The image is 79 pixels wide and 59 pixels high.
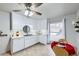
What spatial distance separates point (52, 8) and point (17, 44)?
0.74 m

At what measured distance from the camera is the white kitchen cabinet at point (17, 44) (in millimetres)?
1450

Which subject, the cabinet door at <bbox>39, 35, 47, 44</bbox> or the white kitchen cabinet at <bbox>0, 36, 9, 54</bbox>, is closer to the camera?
the white kitchen cabinet at <bbox>0, 36, 9, 54</bbox>

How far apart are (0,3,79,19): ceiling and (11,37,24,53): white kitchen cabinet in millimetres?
418

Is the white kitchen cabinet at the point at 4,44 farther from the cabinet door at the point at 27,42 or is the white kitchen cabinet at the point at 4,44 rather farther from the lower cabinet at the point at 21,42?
the cabinet door at the point at 27,42

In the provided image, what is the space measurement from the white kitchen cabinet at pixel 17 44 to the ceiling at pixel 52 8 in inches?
16.5

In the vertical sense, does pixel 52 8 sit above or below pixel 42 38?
above

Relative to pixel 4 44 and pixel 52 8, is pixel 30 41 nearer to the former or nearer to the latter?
pixel 4 44

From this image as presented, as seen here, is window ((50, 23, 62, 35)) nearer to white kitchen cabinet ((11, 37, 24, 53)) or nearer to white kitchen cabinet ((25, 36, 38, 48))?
white kitchen cabinet ((25, 36, 38, 48))

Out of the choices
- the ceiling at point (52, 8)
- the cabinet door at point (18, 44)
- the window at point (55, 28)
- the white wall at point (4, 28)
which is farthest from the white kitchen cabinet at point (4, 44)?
the window at point (55, 28)

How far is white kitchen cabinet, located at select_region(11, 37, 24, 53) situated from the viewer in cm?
145

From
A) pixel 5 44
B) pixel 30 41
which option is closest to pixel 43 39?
pixel 30 41

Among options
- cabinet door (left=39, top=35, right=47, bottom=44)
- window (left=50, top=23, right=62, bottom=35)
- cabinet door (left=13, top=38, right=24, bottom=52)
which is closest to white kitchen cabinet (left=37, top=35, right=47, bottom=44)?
cabinet door (left=39, top=35, right=47, bottom=44)

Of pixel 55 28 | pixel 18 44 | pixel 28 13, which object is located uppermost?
pixel 28 13

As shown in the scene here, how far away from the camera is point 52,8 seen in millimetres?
1462
